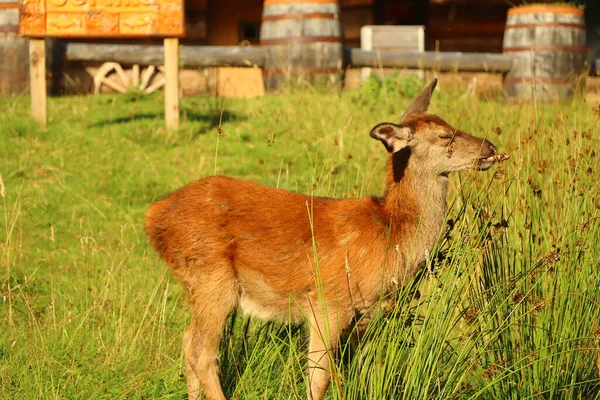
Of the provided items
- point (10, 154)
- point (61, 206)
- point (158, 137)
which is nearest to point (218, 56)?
point (158, 137)

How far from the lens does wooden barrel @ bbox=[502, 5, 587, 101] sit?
11.6m

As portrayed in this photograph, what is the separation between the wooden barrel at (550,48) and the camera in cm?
1163

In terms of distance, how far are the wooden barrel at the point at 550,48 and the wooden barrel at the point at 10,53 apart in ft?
21.0

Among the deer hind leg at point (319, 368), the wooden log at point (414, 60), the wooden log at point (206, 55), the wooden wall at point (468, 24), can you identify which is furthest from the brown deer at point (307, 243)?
the wooden wall at point (468, 24)

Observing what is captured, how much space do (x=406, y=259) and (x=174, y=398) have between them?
1277mm

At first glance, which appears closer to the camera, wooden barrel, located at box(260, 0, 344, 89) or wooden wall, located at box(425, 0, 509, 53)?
wooden barrel, located at box(260, 0, 344, 89)

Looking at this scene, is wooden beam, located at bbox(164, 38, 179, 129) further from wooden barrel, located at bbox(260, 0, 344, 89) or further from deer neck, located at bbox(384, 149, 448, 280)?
deer neck, located at bbox(384, 149, 448, 280)

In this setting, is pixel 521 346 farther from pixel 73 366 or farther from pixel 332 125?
pixel 332 125

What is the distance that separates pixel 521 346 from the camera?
3811mm

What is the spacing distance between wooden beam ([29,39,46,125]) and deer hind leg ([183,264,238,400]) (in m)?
5.56

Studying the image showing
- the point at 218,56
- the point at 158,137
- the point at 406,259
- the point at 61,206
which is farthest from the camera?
the point at 218,56

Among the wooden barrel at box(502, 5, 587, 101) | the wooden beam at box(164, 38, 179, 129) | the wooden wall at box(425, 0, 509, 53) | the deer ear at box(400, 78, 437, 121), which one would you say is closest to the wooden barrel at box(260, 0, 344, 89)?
the wooden beam at box(164, 38, 179, 129)

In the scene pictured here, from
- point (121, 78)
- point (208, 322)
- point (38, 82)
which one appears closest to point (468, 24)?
point (121, 78)

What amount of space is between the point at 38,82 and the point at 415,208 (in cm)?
635
